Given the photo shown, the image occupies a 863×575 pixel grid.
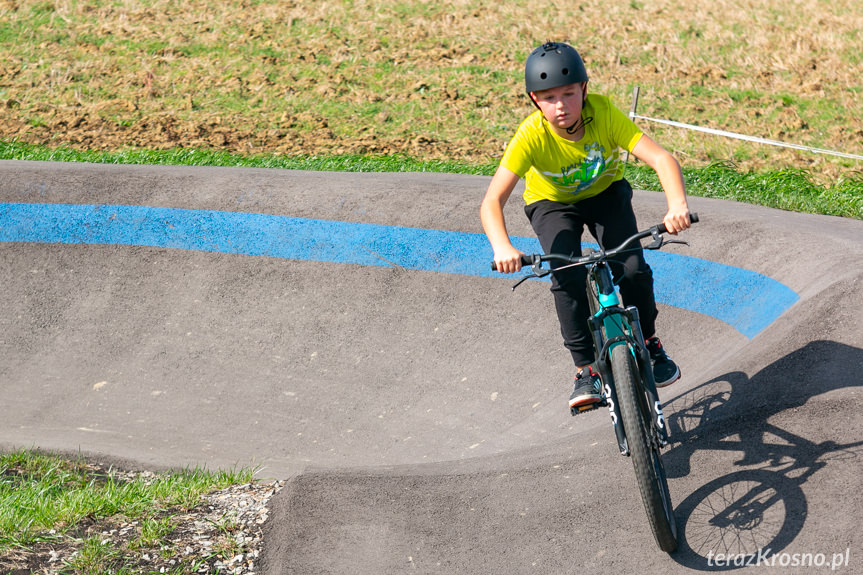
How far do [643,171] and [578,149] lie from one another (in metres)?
7.58

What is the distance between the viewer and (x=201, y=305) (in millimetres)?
8070

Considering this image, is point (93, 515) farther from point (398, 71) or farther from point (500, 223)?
point (398, 71)

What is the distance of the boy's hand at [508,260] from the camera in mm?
3823

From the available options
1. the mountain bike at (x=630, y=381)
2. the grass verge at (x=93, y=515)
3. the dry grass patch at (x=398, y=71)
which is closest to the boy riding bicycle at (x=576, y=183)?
the mountain bike at (x=630, y=381)

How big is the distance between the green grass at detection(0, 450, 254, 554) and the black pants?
227 centimetres

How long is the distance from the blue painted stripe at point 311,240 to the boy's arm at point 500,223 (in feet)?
10.8

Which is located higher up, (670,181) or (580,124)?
(580,124)

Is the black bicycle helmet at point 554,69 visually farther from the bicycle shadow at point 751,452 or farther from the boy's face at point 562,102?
the bicycle shadow at point 751,452

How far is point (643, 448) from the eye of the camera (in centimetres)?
362

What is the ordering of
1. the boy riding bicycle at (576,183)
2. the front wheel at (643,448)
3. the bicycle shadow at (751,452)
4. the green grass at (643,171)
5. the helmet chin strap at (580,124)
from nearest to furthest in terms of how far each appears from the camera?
the front wheel at (643,448)
the bicycle shadow at (751,452)
the boy riding bicycle at (576,183)
the helmet chin strap at (580,124)
the green grass at (643,171)

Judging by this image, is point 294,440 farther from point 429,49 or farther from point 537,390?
point 429,49

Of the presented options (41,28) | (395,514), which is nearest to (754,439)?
(395,514)

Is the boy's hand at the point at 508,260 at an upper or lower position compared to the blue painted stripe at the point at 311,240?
upper

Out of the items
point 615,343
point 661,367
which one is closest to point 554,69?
point 615,343
